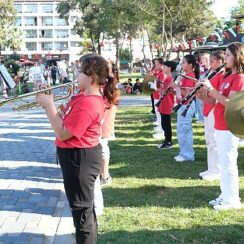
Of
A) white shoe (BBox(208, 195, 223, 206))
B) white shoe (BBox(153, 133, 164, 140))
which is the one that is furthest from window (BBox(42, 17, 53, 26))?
white shoe (BBox(208, 195, 223, 206))

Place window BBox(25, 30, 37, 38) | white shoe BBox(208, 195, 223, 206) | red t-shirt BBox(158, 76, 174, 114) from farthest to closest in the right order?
1. window BBox(25, 30, 37, 38)
2. red t-shirt BBox(158, 76, 174, 114)
3. white shoe BBox(208, 195, 223, 206)

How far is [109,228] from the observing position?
4.89 meters

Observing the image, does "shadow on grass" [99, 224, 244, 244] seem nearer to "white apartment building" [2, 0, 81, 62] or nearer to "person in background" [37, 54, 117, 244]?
"person in background" [37, 54, 117, 244]

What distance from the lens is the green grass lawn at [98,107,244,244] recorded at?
4691mm

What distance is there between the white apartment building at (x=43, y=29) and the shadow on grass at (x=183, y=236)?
329ft

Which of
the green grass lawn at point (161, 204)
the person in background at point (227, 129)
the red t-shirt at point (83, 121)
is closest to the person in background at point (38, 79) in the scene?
the red t-shirt at point (83, 121)

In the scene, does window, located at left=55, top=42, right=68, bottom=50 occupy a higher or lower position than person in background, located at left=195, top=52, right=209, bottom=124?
higher

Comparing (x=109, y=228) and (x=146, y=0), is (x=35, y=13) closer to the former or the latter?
(x=146, y=0)

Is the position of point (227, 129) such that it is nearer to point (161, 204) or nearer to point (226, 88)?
point (226, 88)

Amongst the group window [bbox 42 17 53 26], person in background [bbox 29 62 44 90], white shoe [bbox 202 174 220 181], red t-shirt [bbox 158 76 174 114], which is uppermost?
window [bbox 42 17 53 26]

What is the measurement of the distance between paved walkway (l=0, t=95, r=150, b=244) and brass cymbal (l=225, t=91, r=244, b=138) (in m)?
2.09

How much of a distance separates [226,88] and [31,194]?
301 cm

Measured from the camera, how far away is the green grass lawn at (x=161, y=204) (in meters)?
4.69

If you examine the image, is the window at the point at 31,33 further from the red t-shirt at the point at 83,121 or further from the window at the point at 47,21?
the red t-shirt at the point at 83,121
